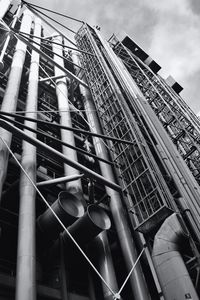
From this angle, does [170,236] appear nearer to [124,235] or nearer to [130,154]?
[124,235]

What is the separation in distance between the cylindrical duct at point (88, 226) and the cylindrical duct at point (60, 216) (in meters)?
0.34

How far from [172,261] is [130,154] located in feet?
21.8

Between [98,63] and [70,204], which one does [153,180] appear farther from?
[98,63]

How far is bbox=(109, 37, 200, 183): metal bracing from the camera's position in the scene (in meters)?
20.1

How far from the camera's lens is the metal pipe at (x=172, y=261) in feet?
28.8

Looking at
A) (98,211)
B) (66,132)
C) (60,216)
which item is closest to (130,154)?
(66,132)

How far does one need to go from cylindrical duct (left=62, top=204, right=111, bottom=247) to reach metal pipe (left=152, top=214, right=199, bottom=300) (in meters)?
2.05

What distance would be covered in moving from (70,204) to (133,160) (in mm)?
5044

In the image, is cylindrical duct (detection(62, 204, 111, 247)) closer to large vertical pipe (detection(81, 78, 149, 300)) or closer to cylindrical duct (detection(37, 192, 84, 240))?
cylindrical duct (detection(37, 192, 84, 240))

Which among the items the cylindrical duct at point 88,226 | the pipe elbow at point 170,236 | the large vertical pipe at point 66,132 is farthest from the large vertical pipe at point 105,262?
the large vertical pipe at point 66,132

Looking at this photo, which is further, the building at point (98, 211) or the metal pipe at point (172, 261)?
the building at point (98, 211)

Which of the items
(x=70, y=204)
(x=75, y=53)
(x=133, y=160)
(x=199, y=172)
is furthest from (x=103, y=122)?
(x=75, y=53)

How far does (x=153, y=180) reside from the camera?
12789mm

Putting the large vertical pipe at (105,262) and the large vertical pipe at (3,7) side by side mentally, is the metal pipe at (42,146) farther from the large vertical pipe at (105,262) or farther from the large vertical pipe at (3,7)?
the large vertical pipe at (3,7)
